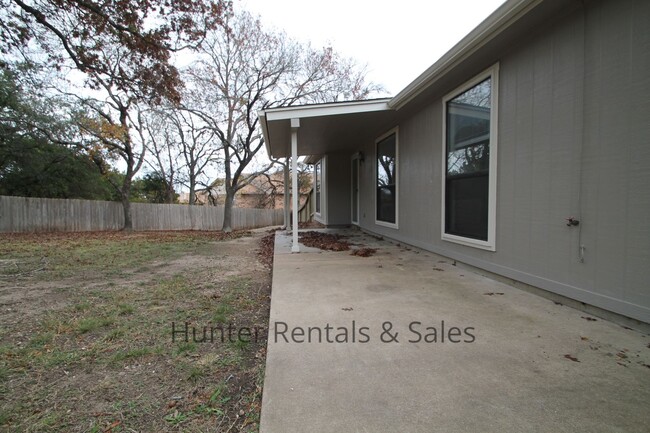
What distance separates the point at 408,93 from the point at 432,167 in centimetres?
118

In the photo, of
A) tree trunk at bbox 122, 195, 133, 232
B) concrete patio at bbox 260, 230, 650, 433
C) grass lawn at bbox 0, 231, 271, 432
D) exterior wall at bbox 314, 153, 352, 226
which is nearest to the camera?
concrete patio at bbox 260, 230, 650, 433

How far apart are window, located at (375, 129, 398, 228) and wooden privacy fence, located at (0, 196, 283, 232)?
1249cm

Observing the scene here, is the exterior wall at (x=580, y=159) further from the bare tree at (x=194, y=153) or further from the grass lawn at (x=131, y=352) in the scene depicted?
the bare tree at (x=194, y=153)

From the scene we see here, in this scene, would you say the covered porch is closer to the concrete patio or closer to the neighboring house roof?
the neighboring house roof

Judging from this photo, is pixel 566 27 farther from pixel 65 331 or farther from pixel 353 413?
pixel 65 331

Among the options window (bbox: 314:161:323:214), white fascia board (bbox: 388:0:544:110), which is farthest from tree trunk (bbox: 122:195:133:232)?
white fascia board (bbox: 388:0:544:110)

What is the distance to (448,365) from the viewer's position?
5.52 ft

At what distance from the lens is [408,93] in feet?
15.1

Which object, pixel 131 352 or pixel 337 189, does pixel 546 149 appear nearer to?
pixel 131 352

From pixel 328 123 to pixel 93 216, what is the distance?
12.3 m

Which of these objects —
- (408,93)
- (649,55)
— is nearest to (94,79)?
(408,93)

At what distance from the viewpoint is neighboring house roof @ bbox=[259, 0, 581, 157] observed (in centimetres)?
276

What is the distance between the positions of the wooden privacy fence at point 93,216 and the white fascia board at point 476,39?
13.8 m

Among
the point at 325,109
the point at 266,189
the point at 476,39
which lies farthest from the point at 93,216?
the point at 266,189
